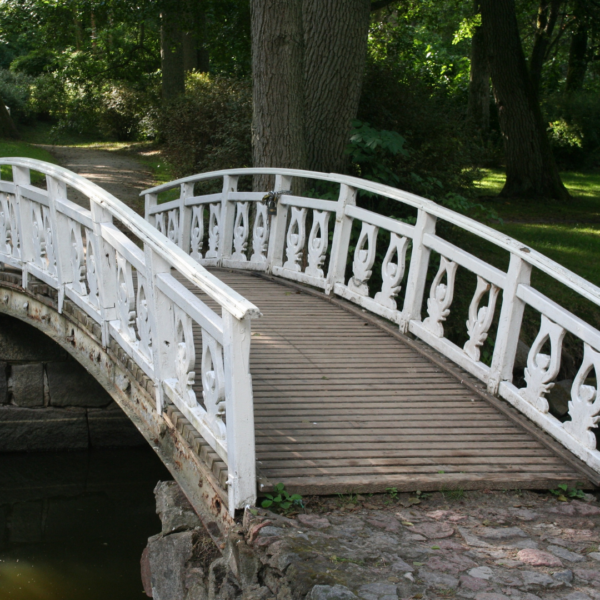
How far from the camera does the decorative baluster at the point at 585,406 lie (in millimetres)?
3947

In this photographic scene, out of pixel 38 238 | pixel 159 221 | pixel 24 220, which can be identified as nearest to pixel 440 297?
pixel 38 238

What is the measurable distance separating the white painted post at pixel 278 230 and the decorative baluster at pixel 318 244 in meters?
0.60

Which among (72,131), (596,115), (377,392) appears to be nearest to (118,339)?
(377,392)

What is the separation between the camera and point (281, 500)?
11.6 ft

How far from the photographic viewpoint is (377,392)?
4.90 m

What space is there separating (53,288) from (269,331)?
79.4 inches

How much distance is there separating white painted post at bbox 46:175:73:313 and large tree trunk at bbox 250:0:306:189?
3252 millimetres

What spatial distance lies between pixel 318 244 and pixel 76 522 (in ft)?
12.6

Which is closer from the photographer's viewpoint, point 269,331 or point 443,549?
point 443,549

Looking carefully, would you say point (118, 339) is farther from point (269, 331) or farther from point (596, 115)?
point (596, 115)

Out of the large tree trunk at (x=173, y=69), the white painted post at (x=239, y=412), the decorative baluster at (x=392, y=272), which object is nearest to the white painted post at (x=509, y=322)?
the decorative baluster at (x=392, y=272)

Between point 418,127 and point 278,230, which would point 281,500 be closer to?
point 278,230

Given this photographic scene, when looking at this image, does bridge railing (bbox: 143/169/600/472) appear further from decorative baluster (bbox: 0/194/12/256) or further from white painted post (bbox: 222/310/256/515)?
decorative baluster (bbox: 0/194/12/256)

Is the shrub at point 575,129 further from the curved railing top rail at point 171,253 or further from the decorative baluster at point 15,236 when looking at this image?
the curved railing top rail at point 171,253
